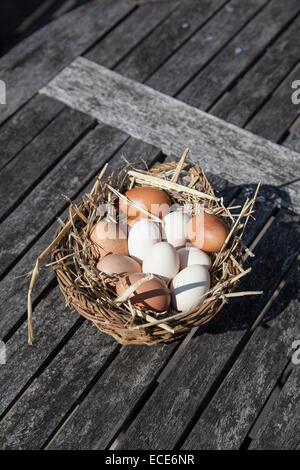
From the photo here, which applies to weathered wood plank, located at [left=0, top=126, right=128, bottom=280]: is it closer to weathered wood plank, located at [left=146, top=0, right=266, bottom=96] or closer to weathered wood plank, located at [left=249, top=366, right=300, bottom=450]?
weathered wood plank, located at [left=146, top=0, right=266, bottom=96]

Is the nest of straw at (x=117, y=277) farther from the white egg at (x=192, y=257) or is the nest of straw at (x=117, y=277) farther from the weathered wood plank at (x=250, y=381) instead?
the weathered wood plank at (x=250, y=381)

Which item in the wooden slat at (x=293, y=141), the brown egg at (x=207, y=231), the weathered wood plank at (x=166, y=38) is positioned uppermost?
the weathered wood plank at (x=166, y=38)

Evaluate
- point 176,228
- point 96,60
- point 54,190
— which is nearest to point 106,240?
point 176,228

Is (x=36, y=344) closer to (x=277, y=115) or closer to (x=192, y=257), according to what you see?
(x=192, y=257)

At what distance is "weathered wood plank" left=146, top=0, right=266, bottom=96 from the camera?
Answer: 6.75ft

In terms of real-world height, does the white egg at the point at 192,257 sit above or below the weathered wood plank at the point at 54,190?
below

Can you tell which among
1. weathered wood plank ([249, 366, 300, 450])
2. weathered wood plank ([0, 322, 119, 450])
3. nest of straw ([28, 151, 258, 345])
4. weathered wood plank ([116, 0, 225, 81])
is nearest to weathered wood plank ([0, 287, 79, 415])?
weathered wood plank ([0, 322, 119, 450])

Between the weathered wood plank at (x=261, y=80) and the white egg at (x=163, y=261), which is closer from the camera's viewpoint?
the white egg at (x=163, y=261)

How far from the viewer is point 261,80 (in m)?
2.07

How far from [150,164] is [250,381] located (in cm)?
82

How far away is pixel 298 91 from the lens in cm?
202

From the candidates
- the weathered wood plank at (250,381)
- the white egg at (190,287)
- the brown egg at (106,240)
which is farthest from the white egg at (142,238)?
the weathered wood plank at (250,381)

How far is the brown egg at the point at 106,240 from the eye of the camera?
133cm
